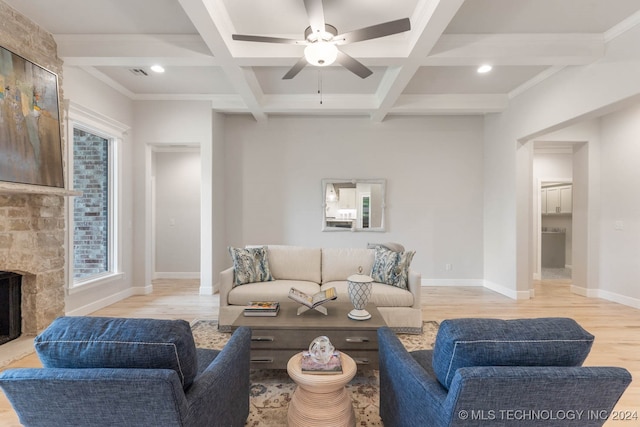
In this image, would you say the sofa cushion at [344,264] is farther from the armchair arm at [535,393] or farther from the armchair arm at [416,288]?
the armchair arm at [535,393]

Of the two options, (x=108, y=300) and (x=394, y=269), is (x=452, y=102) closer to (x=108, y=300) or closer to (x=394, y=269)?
(x=394, y=269)

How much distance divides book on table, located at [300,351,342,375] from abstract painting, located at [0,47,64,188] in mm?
2886

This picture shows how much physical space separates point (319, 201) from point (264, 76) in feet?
7.33

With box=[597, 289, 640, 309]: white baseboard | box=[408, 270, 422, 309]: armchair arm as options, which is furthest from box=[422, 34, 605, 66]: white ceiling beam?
box=[597, 289, 640, 309]: white baseboard

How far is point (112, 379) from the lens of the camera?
101cm

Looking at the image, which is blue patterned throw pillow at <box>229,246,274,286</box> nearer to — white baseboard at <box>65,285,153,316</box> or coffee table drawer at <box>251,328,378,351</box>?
coffee table drawer at <box>251,328,378,351</box>

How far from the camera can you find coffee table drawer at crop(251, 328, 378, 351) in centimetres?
224

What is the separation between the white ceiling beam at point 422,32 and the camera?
7.86 feet

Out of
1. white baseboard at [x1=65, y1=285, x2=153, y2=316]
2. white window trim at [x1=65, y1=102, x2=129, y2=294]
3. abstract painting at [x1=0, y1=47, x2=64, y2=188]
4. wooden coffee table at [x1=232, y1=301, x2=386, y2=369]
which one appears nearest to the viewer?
wooden coffee table at [x1=232, y1=301, x2=386, y2=369]

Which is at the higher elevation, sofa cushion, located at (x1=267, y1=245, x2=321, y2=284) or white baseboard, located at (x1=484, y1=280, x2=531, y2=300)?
sofa cushion, located at (x1=267, y1=245, x2=321, y2=284)

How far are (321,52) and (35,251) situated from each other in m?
3.28

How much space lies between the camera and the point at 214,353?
180 cm

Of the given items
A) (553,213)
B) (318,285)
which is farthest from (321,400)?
(553,213)

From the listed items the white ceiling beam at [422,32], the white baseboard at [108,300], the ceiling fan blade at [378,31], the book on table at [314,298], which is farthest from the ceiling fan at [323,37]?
the white baseboard at [108,300]
